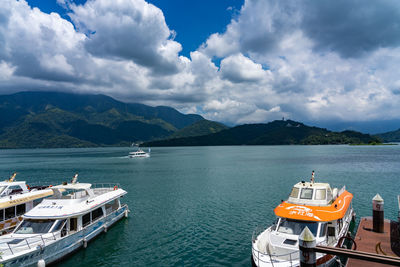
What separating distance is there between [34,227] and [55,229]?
2.02 m

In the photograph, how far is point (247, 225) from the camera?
3053cm

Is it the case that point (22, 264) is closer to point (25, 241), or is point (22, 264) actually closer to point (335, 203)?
point (25, 241)

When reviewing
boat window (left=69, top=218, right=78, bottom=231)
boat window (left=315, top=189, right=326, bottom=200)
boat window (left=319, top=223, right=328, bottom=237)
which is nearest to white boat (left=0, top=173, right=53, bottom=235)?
boat window (left=69, top=218, right=78, bottom=231)

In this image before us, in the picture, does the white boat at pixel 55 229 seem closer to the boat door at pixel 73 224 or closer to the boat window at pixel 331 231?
the boat door at pixel 73 224

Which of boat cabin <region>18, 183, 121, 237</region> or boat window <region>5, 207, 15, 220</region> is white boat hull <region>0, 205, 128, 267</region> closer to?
boat cabin <region>18, 183, 121, 237</region>

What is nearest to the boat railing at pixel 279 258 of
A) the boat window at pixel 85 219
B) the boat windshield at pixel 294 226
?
the boat windshield at pixel 294 226

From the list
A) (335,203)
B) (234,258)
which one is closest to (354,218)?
(335,203)

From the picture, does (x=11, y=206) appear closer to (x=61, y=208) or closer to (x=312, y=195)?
(x=61, y=208)

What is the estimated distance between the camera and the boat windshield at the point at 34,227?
73.5 feet

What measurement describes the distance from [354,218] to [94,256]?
103 feet

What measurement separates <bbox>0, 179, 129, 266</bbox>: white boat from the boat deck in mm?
23973

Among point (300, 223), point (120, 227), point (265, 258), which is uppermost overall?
point (300, 223)

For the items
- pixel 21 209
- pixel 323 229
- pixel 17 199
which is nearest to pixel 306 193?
pixel 323 229

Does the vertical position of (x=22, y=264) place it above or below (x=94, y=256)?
above
